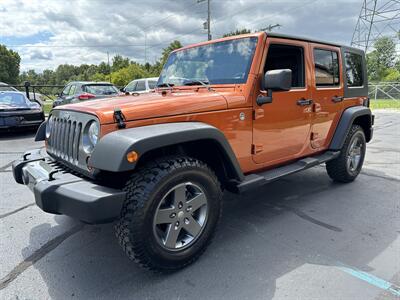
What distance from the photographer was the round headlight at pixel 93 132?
2.29 m

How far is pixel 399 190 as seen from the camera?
4.36 metres

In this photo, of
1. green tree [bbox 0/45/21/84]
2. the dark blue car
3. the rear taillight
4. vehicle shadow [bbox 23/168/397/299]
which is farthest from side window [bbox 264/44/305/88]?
green tree [bbox 0/45/21/84]

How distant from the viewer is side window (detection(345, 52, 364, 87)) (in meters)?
4.46

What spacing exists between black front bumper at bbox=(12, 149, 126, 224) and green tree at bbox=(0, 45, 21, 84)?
6718 centimetres

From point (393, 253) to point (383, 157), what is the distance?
4207 mm

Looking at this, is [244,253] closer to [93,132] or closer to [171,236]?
[171,236]

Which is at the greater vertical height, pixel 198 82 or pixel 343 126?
pixel 198 82

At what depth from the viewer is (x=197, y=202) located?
251 centimetres

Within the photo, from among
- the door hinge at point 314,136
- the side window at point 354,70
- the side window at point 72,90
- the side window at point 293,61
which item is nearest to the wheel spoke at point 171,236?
the side window at point 293,61

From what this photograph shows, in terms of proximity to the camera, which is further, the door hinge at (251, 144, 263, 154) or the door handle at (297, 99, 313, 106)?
the door handle at (297, 99, 313, 106)

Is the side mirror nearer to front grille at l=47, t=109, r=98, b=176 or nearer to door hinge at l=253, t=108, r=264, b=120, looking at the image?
door hinge at l=253, t=108, r=264, b=120

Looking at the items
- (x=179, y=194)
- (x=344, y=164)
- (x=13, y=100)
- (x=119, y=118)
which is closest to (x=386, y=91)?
(x=344, y=164)

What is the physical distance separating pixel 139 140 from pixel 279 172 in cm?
183

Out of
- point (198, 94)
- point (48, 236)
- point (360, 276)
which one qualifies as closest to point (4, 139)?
point (48, 236)
